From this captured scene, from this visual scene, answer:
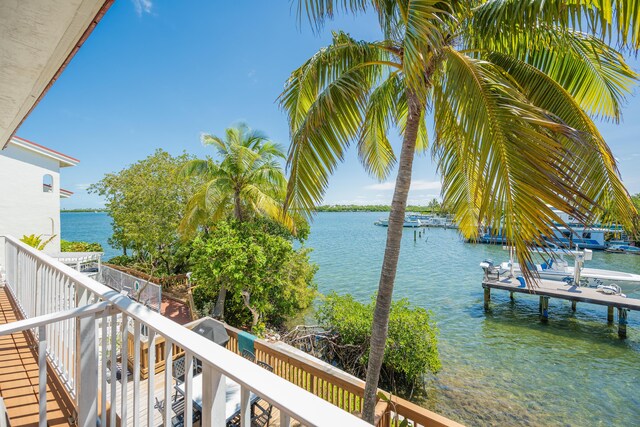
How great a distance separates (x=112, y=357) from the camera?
1.53 metres

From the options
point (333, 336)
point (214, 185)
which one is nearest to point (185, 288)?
point (214, 185)

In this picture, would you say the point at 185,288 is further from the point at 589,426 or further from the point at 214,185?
the point at 589,426

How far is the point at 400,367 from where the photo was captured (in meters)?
8.60

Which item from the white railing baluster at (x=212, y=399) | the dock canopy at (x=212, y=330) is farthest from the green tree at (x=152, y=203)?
the white railing baluster at (x=212, y=399)

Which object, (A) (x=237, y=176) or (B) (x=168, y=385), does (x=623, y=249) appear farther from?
(B) (x=168, y=385)

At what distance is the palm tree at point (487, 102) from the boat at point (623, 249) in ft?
137

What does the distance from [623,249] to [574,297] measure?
27633 millimetres

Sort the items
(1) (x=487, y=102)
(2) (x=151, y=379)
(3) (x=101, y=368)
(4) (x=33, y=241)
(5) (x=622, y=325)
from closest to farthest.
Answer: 1. (2) (x=151, y=379)
2. (3) (x=101, y=368)
3. (1) (x=487, y=102)
4. (4) (x=33, y=241)
5. (5) (x=622, y=325)

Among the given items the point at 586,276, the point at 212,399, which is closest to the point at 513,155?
the point at 212,399

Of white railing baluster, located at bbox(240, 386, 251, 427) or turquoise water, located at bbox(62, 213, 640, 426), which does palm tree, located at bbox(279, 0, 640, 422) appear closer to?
turquoise water, located at bbox(62, 213, 640, 426)

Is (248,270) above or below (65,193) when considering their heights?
below

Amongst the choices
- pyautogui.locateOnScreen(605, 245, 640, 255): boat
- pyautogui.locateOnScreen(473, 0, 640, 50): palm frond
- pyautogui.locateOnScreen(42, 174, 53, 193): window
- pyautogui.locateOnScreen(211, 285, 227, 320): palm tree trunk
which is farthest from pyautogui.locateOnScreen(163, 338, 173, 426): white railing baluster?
pyautogui.locateOnScreen(605, 245, 640, 255): boat

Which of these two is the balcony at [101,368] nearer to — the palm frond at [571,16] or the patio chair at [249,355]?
the patio chair at [249,355]

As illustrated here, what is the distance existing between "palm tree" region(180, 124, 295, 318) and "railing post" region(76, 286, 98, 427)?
880 centimetres
